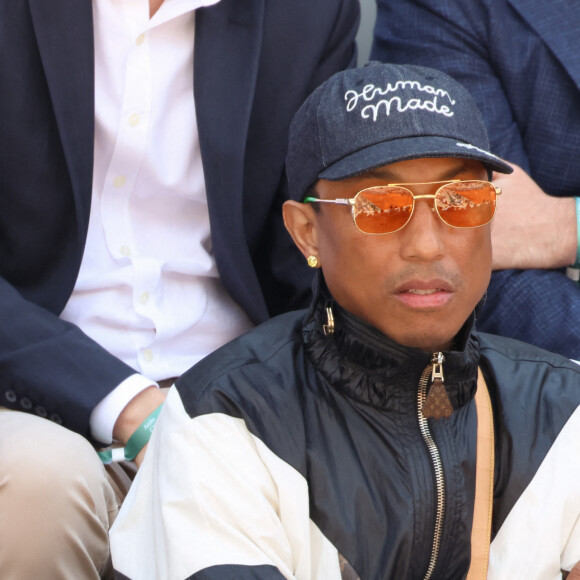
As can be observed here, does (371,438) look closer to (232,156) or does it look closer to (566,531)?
(566,531)

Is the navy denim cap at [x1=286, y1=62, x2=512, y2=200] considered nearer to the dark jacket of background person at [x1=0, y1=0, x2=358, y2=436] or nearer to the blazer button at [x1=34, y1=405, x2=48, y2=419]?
the dark jacket of background person at [x1=0, y1=0, x2=358, y2=436]

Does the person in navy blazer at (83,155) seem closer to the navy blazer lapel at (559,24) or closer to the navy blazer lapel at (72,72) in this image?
the navy blazer lapel at (72,72)

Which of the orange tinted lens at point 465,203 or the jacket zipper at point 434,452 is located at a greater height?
the orange tinted lens at point 465,203

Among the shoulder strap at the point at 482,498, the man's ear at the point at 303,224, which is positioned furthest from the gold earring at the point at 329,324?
the shoulder strap at the point at 482,498

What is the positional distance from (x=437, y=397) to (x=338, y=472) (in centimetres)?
22

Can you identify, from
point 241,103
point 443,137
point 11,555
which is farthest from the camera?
point 241,103

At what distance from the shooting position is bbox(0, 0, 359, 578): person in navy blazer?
94.2 inches

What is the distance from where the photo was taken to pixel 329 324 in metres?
2.00

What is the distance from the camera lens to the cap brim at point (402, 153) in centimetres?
183

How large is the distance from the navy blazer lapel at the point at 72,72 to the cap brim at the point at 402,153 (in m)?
0.79

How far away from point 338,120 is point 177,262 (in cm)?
81

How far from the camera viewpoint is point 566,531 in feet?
6.57

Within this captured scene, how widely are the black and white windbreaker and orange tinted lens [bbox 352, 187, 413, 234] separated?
7.5 inches

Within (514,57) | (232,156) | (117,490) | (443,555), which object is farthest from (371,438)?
(514,57)
